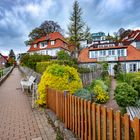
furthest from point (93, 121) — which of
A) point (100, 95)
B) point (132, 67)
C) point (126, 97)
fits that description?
point (132, 67)

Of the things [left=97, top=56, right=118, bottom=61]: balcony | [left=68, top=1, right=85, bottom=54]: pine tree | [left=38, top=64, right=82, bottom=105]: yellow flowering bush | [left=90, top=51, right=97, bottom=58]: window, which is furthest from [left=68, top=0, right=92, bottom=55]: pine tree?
[left=38, top=64, right=82, bottom=105]: yellow flowering bush

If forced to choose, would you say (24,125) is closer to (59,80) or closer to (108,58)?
(59,80)

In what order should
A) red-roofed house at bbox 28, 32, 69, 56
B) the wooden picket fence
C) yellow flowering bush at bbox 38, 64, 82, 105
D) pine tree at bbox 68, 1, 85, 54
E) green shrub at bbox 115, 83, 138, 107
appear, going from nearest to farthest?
the wooden picket fence → yellow flowering bush at bbox 38, 64, 82, 105 → green shrub at bbox 115, 83, 138, 107 → pine tree at bbox 68, 1, 85, 54 → red-roofed house at bbox 28, 32, 69, 56

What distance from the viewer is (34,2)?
13047 millimetres

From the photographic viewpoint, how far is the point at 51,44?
176ft

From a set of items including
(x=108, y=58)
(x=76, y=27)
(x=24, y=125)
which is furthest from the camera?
(x=76, y=27)

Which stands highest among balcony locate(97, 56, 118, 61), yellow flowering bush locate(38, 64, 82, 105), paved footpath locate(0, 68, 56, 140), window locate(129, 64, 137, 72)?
balcony locate(97, 56, 118, 61)

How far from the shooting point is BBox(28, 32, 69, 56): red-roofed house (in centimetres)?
5200

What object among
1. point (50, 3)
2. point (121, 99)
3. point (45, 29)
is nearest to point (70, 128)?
point (121, 99)

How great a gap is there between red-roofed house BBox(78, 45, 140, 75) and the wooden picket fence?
27640 mm

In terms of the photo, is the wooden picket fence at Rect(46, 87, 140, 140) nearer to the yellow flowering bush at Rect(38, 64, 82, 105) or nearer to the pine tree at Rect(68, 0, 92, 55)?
the yellow flowering bush at Rect(38, 64, 82, 105)

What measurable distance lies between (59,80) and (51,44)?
4562 centimetres

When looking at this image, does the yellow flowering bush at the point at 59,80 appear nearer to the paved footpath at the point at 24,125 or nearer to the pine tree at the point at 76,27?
the paved footpath at the point at 24,125

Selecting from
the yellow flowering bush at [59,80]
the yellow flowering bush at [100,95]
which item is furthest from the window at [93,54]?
the yellow flowering bush at [59,80]
